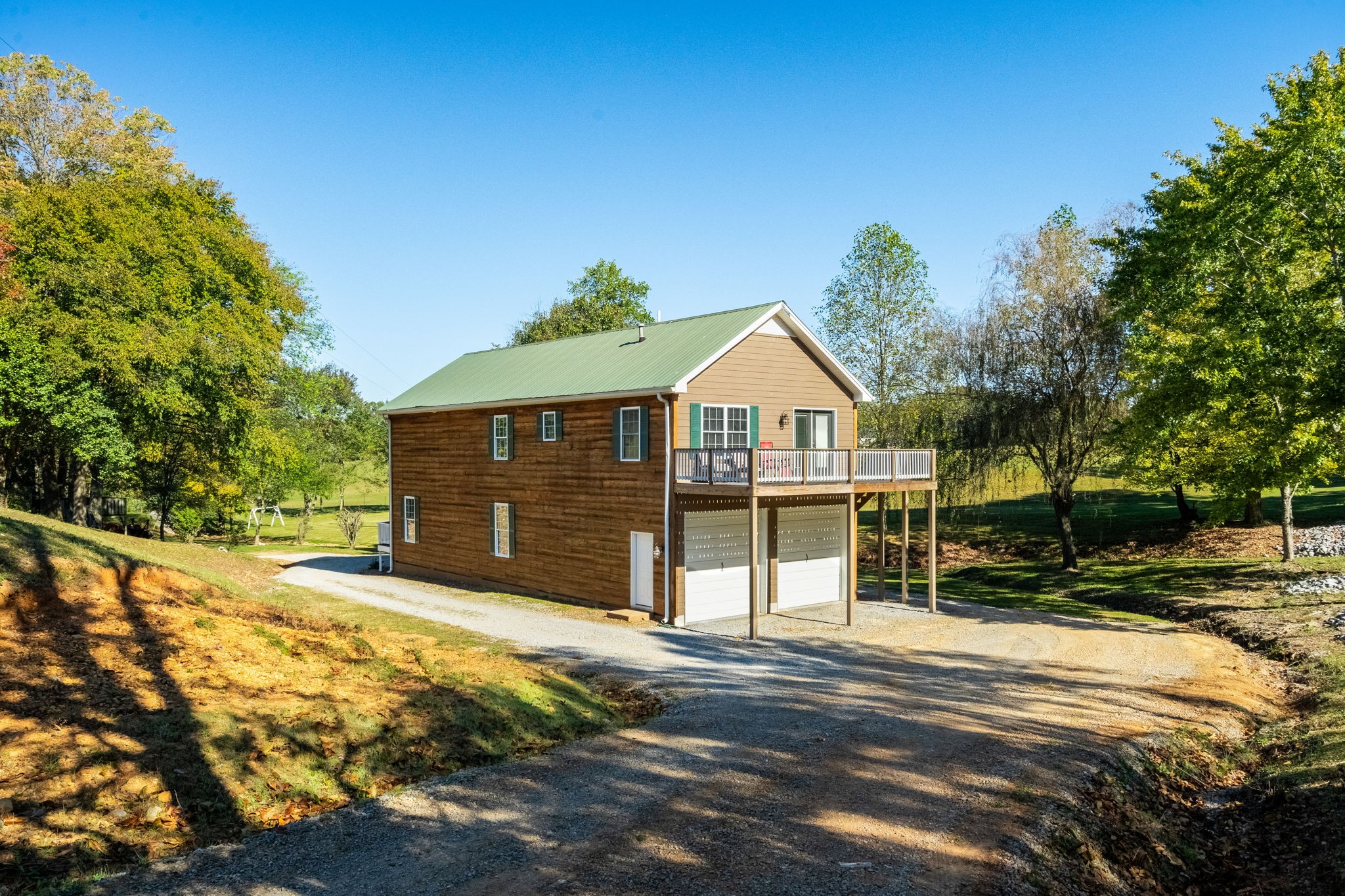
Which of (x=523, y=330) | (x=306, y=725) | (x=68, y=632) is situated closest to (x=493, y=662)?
(x=306, y=725)

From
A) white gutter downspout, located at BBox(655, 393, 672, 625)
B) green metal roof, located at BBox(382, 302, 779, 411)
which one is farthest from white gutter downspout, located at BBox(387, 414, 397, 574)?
white gutter downspout, located at BBox(655, 393, 672, 625)

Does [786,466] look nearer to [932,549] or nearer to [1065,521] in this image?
[932,549]

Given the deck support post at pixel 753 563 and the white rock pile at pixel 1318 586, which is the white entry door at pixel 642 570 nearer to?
the deck support post at pixel 753 563

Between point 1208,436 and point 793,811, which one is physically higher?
point 1208,436

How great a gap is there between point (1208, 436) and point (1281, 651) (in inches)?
362

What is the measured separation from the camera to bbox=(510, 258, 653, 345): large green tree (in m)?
48.4

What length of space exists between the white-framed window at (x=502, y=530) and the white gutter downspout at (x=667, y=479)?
6.16m

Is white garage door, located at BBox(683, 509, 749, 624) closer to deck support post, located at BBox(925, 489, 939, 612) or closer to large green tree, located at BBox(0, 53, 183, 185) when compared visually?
deck support post, located at BBox(925, 489, 939, 612)

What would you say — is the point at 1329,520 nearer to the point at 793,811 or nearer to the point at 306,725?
the point at 793,811

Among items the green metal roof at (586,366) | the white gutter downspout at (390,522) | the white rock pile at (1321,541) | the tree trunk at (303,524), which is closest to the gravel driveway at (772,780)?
the green metal roof at (586,366)

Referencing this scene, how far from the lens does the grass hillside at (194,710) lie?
7.21 m

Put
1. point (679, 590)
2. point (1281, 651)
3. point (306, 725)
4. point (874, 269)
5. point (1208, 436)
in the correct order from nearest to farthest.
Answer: point (306, 725)
point (1281, 651)
point (679, 590)
point (1208, 436)
point (874, 269)

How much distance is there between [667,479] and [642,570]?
2.40 meters

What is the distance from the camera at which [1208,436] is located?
24.0 meters
